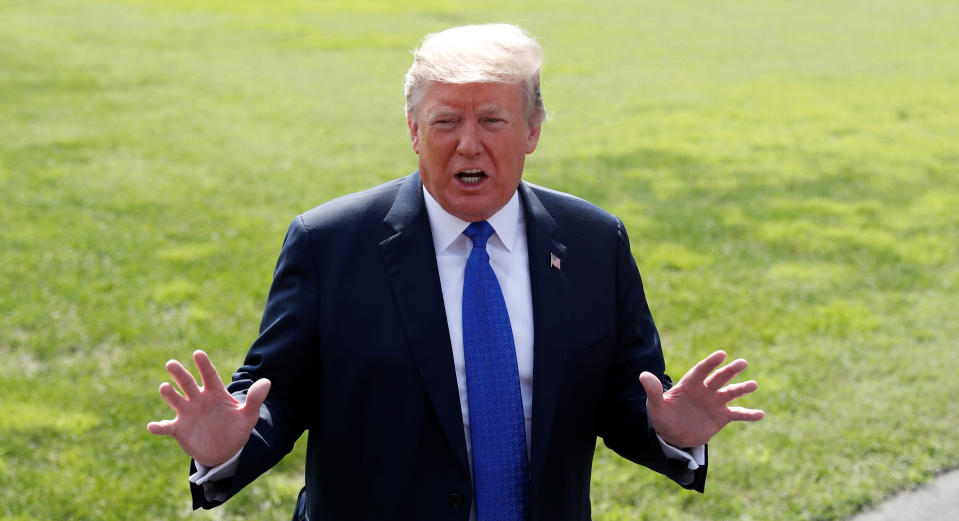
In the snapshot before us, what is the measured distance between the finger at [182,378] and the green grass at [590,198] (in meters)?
2.83

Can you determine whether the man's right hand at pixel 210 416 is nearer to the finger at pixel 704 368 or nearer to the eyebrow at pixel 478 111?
the eyebrow at pixel 478 111

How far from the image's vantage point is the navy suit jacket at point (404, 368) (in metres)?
3.02

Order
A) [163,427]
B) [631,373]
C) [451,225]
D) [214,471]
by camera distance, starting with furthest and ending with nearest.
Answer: [631,373], [451,225], [214,471], [163,427]

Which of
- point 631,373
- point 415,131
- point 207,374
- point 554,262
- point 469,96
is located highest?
point 469,96

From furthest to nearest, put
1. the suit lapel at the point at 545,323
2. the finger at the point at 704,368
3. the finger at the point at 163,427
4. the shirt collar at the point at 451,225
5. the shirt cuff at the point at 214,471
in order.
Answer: the shirt collar at the point at 451,225
the suit lapel at the point at 545,323
the finger at the point at 704,368
the shirt cuff at the point at 214,471
the finger at the point at 163,427

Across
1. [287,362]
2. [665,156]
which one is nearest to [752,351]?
[287,362]

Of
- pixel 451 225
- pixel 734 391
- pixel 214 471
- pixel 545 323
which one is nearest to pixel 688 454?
pixel 734 391

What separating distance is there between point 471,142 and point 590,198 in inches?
329

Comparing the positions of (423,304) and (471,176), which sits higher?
(471,176)

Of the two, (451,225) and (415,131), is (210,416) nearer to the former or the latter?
(451,225)

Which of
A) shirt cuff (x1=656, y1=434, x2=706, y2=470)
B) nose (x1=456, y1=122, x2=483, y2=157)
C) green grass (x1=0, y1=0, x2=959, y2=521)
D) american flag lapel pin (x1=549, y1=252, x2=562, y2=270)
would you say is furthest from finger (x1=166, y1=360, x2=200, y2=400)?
green grass (x1=0, y1=0, x2=959, y2=521)

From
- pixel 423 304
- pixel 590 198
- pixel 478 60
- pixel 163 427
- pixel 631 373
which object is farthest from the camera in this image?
pixel 590 198

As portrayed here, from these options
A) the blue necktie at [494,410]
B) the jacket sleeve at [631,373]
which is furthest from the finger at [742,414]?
the blue necktie at [494,410]

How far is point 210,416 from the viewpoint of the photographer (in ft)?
9.27
